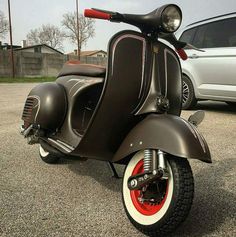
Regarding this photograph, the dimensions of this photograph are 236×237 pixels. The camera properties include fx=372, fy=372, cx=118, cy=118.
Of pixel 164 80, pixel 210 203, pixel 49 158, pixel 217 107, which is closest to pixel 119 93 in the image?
pixel 164 80

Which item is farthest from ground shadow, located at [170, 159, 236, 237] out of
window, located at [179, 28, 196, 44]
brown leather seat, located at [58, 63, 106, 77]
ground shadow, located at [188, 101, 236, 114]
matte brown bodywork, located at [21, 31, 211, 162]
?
window, located at [179, 28, 196, 44]

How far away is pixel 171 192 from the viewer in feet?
7.10

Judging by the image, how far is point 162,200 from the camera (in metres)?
2.29

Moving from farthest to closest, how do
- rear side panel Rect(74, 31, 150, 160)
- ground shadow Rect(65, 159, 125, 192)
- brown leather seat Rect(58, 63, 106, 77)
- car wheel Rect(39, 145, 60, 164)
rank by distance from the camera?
car wheel Rect(39, 145, 60, 164) → ground shadow Rect(65, 159, 125, 192) → brown leather seat Rect(58, 63, 106, 77) → rear side panel Rect(74, 31, 150, 160)

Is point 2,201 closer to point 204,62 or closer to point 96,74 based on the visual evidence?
point 96,74

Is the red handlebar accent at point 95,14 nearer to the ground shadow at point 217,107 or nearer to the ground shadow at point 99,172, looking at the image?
the ground shadow at point 99,172

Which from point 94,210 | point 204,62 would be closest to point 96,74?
point 94,210

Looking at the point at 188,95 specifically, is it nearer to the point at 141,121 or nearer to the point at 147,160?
the point at 141,121

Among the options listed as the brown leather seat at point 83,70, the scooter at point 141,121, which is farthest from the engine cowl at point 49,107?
the brown leather seat at point 83,70

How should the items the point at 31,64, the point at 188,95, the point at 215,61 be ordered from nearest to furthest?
the point at 215,61 < the point at 188,95 < the point at 31,64

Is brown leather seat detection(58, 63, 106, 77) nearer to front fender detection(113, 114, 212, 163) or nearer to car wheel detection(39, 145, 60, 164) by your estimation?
front fender detection(113, 114, 212, 163)

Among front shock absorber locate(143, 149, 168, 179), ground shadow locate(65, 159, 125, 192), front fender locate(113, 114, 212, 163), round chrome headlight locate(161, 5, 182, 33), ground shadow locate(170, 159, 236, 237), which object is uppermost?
round chrome headlight locate(161, 5, 182, 33)

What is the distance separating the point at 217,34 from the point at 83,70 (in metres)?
4.24

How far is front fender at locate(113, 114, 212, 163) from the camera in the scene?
7.14ft
